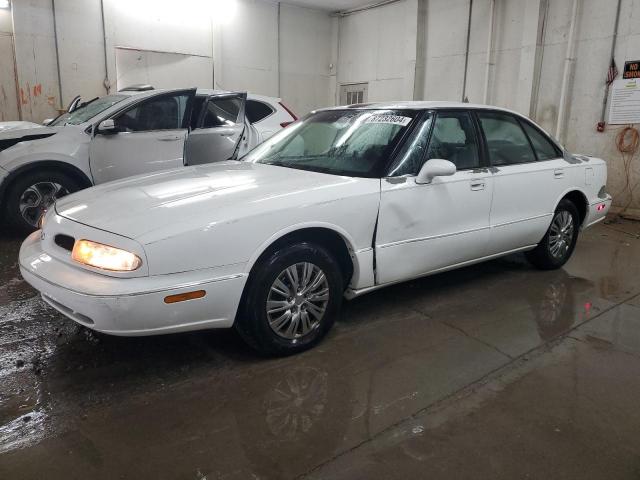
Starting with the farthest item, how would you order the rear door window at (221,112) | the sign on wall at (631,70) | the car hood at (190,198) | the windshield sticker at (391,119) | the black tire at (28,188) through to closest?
the sign on wall at (631,70) → the rear door window at (221,112) → the black tire at (28,188) → the windshield sticker at (391,119) → the car hood at (190,198)

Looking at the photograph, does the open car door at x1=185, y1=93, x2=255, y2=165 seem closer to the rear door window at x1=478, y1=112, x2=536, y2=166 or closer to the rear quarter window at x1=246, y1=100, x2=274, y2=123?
the rear quarter window at x1=246, y1=100, x2=274, y2=123

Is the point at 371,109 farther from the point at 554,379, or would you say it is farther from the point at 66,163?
the point at 66,163

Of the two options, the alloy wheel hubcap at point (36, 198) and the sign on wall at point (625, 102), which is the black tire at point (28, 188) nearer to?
the alloy wheel hubcap at point (36, 198)

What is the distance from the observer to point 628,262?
5.20 meters

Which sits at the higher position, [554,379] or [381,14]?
[381,14]

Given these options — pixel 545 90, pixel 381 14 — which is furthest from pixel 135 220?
pixel 381 14

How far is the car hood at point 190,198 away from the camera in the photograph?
2482 mm

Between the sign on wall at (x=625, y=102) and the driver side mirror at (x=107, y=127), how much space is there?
7.08m

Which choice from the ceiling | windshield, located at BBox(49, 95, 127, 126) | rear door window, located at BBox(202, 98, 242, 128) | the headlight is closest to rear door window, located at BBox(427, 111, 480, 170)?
the headlight

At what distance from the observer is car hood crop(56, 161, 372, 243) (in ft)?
8.14

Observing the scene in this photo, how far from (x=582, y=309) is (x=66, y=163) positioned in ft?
17.2

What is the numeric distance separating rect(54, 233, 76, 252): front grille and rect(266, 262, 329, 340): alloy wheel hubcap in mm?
1081

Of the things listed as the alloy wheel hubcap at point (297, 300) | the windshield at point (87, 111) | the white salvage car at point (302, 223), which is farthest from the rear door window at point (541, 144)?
the windshield at point (87, 111)

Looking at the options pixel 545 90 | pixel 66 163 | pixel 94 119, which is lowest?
pixel 66 163
